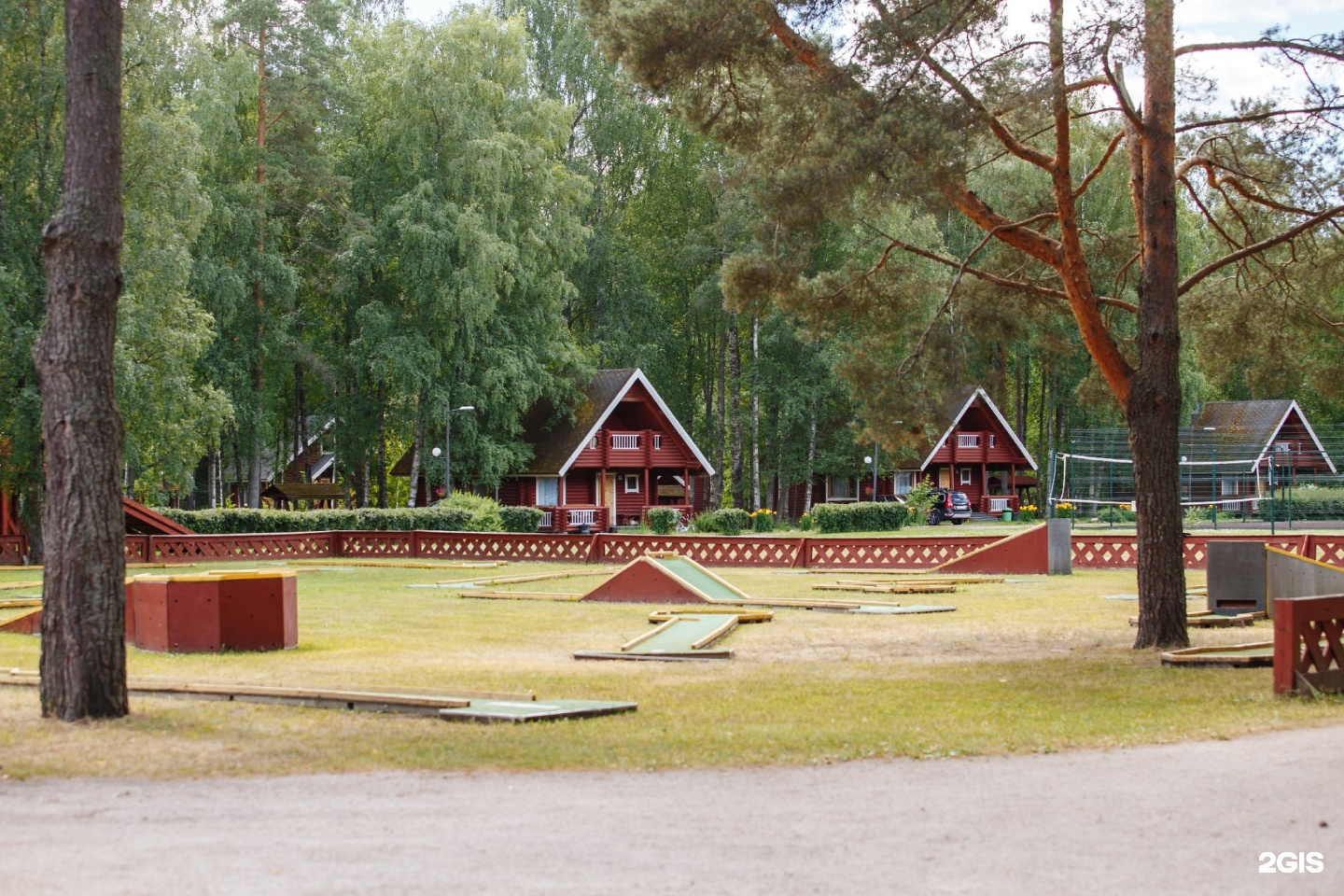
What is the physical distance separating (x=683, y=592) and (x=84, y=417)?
13.5 meters

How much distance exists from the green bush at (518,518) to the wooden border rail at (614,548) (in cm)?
531

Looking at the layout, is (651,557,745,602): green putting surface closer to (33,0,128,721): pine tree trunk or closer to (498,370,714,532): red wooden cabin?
(33,0,128,721): pine tree trunk

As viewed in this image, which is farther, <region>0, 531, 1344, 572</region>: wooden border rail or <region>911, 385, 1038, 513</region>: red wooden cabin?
<region>911, 385, 1038, 513</region>: red wooden cabin

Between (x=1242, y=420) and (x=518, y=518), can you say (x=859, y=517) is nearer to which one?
(x=518, y=518)

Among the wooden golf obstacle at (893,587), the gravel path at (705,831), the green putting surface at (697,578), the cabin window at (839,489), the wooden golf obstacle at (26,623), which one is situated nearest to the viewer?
the gravel path at (705,831)

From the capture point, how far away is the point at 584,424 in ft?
186

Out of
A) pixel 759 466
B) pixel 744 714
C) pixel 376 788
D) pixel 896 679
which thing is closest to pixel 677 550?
pixel 896 679

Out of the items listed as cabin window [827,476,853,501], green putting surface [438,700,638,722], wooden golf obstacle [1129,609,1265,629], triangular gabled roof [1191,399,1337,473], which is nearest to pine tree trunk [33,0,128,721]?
green putting surface [438,700,638,722]

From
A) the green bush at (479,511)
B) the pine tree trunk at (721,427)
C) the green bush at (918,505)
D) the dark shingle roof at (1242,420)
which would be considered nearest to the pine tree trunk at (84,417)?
the green bush at (479,511)

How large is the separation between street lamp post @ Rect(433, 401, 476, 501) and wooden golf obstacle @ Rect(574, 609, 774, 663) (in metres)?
28.7

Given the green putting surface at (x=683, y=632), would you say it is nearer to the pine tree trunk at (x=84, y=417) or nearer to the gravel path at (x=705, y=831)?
the pine tree trunk at (x=84, y=417)

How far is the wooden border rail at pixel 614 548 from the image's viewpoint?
32812mm

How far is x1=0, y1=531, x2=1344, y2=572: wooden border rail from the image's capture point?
3281 centimetres

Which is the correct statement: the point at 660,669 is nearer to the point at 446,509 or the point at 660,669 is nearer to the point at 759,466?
the point at 446,509
